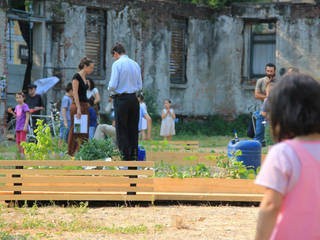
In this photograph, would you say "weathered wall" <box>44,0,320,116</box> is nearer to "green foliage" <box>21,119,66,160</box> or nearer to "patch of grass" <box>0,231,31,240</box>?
"green foliage" <box>21,119,66,160</box>

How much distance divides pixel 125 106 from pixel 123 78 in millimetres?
400

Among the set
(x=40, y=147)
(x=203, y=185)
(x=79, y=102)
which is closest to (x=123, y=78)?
(x=40, y=147)

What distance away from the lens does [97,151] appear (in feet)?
27.8

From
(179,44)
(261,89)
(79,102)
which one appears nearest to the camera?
(79,102)

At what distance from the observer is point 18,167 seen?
6.84 metres

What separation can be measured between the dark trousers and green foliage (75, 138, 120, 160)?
0.39 metres

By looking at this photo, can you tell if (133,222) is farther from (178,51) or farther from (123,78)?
(178,51)

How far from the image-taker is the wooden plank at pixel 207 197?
6891mm

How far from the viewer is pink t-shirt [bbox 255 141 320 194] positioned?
2.20 metres

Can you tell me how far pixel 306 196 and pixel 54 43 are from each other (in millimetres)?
16591

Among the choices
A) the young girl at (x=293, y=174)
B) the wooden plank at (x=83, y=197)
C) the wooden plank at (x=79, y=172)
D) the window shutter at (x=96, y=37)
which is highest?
the window shutter at (x=96, y=37)

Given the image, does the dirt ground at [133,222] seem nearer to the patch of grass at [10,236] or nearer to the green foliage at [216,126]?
the patch of grass at [10,236]

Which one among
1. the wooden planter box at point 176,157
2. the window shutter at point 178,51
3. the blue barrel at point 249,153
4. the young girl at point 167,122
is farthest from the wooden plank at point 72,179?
the window shutter at point 178,51

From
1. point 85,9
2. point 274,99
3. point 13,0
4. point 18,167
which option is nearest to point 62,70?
point 85,9
